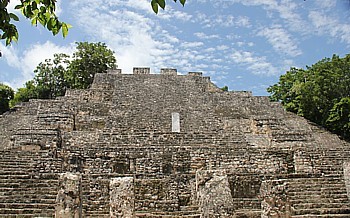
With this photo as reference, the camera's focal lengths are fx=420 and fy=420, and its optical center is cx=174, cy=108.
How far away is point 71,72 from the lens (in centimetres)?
2942

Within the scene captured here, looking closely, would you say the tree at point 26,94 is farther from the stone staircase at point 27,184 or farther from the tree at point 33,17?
the tree at point 33,17

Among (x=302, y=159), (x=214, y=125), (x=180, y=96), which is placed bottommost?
(x=302, y=159)

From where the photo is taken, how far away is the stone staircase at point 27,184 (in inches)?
353

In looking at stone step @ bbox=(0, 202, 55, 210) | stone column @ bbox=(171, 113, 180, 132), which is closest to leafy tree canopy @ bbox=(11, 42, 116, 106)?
stone column @ bbox=(171, 113, 180, 132)

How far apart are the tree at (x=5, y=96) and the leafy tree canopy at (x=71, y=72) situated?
928mm

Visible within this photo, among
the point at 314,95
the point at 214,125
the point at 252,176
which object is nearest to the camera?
the point at 252,176

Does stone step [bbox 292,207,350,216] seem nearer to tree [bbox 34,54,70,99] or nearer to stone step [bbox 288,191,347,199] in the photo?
stone step [bbox 288,191,347,199]

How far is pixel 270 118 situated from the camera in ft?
60.1

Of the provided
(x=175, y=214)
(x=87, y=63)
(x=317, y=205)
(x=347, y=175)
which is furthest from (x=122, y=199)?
(x=87, y=63)

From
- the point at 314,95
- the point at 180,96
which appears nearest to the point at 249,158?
the point at 180,96

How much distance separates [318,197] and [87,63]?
21359mm

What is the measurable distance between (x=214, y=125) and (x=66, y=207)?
1068 cm

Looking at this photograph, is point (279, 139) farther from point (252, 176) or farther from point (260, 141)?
point (252, 176)

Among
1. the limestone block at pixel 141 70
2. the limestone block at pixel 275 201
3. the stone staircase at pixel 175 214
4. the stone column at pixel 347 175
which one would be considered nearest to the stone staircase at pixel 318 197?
the stone column at pixel 347 175
